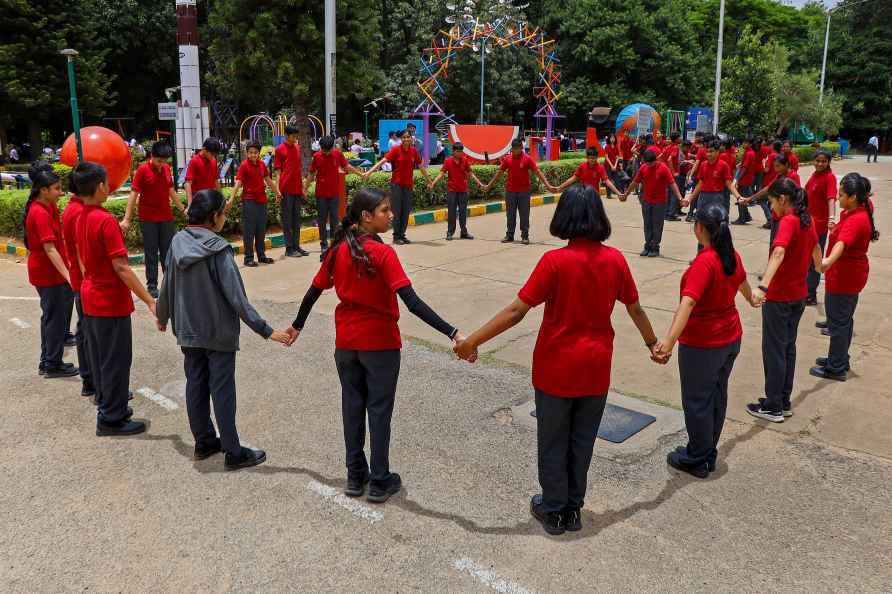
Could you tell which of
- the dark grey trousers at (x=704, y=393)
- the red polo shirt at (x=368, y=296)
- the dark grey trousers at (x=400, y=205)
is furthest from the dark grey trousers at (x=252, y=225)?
the dark grey trousers at (x=704, y=393)

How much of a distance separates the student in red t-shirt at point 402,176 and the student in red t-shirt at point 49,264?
6.20 metres

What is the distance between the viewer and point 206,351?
4312mm

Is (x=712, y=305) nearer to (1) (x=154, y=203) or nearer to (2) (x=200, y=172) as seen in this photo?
(1) (x=154, y=203)

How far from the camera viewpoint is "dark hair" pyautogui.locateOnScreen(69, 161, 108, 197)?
460 cm

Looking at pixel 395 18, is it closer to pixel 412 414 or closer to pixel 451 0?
pixel 451 0

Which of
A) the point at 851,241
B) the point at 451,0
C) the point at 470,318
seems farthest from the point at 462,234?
the point at 451,0

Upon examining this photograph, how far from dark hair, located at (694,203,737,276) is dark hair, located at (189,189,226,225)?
8.98ft

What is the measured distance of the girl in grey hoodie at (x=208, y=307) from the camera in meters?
Result: 4.14

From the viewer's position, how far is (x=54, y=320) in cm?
596

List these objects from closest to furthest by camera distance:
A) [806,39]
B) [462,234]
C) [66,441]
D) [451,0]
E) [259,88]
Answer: [66,441] < [462,234] < [259,88] < [451,0] < [806,39]

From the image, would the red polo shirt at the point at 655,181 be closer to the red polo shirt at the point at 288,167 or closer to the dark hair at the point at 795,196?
the red polo shirt at the point at 288,167

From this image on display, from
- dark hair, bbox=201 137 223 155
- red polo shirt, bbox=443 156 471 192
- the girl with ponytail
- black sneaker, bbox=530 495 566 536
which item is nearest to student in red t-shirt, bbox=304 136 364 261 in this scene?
dark hair, bbox=201 137 223 155

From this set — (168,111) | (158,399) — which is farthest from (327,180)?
(168,111)

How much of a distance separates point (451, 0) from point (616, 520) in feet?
113
